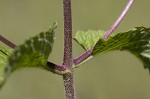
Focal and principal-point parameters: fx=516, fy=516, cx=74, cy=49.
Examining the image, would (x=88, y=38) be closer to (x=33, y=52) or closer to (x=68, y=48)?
(x=68, y=48)

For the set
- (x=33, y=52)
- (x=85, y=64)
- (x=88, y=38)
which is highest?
(x=85, y=64)

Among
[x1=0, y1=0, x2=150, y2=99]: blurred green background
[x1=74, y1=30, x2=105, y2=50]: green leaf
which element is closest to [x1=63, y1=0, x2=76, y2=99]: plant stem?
[x1=74, y1=30, x2=105, y2=50]: green leaf

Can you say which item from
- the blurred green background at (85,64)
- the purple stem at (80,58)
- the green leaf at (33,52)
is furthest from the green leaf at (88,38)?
the blurred green background at (85,64)

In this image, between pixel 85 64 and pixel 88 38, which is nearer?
pixel 88 38

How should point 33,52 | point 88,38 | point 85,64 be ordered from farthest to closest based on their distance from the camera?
point 85,64 → point 88,38 → point 33,52

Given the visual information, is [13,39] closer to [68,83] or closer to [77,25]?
[77,25]

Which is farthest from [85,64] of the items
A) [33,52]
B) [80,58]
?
[33,52]
